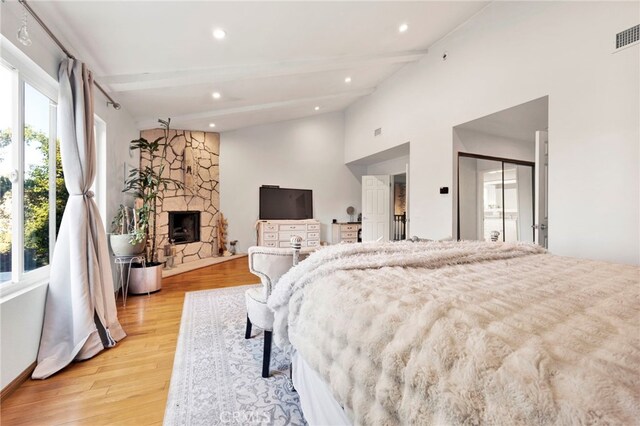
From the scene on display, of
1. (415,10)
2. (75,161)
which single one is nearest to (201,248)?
(75,161)

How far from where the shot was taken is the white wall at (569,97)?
2195 millimetres

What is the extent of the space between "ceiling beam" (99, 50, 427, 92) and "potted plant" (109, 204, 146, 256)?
147 cm

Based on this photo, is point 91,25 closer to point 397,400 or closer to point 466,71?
point 397,400

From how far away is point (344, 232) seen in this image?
6.67 m

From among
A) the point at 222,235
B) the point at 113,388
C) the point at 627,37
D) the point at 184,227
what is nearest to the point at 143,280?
the point at 113,388

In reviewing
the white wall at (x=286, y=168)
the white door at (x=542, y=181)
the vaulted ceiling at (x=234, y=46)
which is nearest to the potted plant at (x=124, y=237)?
the vaulted ceiling at (x=234, y=46)

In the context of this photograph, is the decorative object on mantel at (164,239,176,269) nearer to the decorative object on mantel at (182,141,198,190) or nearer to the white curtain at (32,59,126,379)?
the decorative object on mantel at (182,141,198,190)

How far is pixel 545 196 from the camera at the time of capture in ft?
9.08

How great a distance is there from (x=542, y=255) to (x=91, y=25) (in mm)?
3762

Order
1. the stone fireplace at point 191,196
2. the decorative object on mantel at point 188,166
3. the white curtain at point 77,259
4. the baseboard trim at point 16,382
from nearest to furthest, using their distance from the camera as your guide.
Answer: the baseboard trim at point 16,382 → the white curtain at point 77,259 → the stone fireplace at point 191,196 → the decorative object on mantel at point 188,166

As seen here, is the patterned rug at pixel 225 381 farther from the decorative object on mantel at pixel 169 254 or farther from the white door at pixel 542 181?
the white door at pixel 542 181

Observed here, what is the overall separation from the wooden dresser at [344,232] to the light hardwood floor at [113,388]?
449 centimetres

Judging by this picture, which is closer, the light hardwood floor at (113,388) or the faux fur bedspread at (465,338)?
the faux fur bedspread at (465,338)

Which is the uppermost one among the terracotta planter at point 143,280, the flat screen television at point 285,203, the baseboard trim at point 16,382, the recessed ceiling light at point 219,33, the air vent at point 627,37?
the recessed ceiling light at point 219,33
